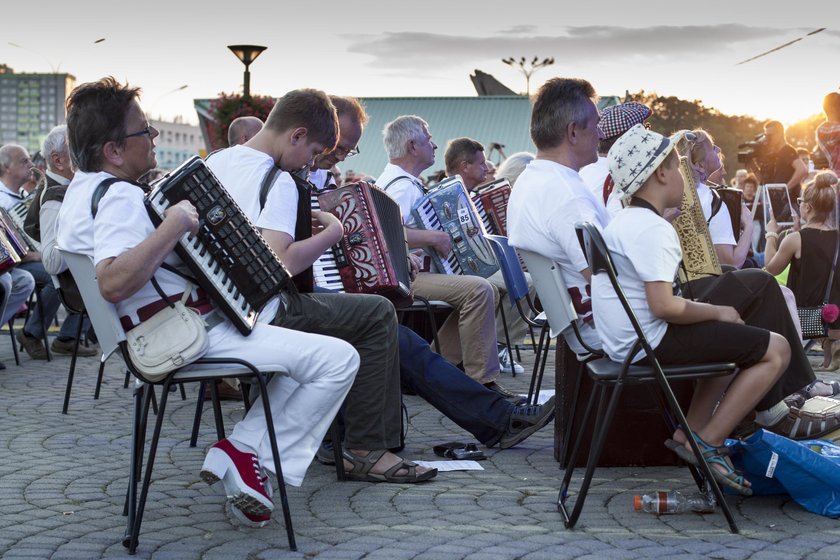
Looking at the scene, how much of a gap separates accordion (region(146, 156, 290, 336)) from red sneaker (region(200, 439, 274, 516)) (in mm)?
467

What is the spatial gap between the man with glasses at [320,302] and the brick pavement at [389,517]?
21 cm

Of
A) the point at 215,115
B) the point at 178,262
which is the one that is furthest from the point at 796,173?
the point at 178,262

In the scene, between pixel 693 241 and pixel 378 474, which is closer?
pixel 378 474

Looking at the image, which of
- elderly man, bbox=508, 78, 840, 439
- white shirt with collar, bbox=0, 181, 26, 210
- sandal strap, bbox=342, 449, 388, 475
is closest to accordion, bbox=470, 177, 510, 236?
elderly man, bbox=508, 78, 840, 439

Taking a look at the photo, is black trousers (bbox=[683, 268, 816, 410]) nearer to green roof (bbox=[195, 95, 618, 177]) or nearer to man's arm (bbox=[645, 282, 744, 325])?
man's arm (bbox=[645, 282, 744, 325])

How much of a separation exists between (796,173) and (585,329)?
1069 centimetres

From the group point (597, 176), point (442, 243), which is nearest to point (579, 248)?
point (597, 176)

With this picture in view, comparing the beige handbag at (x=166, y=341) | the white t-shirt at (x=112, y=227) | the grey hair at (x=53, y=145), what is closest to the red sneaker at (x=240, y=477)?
the beige handbag at (x=166, y=341)

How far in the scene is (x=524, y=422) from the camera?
6008 mm

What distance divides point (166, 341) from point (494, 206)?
505 centimetres

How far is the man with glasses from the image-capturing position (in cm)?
495

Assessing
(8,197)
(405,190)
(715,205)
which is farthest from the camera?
(8,197)

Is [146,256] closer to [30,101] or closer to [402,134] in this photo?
[402,134]

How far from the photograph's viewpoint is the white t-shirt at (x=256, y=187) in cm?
490
